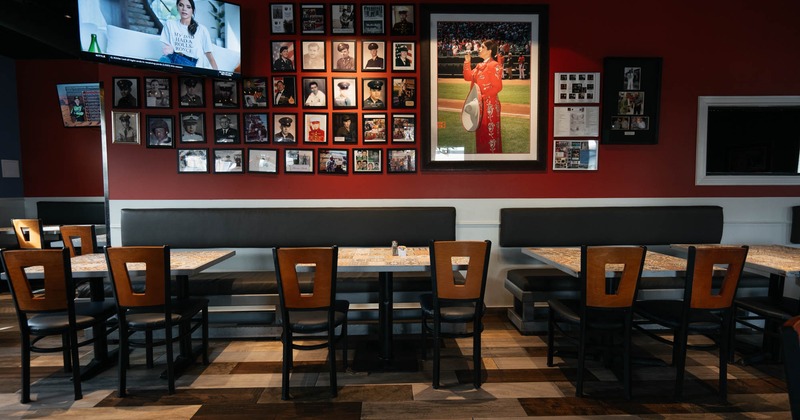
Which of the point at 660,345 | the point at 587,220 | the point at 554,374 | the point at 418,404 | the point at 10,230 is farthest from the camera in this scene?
the point at 10,230

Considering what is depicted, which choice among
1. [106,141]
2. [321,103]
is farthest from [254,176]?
[106,141]

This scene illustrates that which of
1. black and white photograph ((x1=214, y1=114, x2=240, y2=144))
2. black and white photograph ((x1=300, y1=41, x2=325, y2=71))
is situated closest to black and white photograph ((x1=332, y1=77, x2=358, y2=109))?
black and white photograph ((x1=300, y1=41, x2=325, y2=71))

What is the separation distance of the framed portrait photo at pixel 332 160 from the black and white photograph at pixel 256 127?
65cm

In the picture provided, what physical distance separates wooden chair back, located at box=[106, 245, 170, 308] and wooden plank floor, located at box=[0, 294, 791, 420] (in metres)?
0.70

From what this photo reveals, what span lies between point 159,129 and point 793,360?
530 cm

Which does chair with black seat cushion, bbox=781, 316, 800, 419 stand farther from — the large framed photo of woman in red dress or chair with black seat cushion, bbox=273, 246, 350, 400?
the large framed photo of woman in red dress

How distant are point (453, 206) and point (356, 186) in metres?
1.14

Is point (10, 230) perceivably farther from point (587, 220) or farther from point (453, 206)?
point (587, 220)

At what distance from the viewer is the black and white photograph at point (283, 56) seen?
448 centimetres

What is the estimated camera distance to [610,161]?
4.62 metres

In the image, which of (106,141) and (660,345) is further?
(106,141)

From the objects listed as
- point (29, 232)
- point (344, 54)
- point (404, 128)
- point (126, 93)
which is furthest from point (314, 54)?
point (29, 232)

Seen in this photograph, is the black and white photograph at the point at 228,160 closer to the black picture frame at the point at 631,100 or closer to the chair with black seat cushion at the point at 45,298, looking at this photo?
the chair with black seat cushion at the point at 45,298

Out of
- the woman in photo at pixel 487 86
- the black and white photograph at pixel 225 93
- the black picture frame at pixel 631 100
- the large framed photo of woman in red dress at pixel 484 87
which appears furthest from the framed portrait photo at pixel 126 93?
the black picture frame at pixel 631 100
